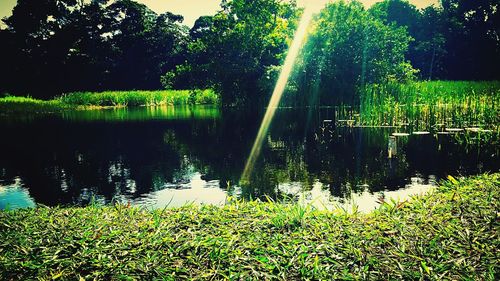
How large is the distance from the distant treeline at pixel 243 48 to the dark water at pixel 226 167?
14085mm

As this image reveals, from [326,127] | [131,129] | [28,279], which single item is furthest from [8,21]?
[28,279]

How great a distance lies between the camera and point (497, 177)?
5.03 m

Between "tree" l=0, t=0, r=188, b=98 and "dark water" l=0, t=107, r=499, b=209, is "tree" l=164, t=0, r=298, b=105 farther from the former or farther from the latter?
"tree" l=0, t=0, r=188, b=98

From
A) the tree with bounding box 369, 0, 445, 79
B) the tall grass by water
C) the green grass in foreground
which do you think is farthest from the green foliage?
the green grass in foreground

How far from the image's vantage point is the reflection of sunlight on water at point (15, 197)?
23.5 feet

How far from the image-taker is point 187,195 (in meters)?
7.49

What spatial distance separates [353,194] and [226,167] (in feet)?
12.5

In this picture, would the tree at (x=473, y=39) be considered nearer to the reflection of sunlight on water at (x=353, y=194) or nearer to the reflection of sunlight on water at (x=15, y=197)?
the reflection of sunlight on water at (x=353, y=194)

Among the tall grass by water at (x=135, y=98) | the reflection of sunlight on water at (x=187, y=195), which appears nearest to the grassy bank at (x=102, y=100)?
the tall grass by water at (x=135, y=98)

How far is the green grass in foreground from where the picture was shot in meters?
2.71

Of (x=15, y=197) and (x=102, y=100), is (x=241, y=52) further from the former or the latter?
(x=15, y=197)

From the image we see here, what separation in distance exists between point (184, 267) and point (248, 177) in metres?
5.95

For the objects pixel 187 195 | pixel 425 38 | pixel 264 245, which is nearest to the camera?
pixel 264 245

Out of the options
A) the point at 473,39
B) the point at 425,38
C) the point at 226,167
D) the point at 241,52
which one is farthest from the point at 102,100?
the point at 473,39
